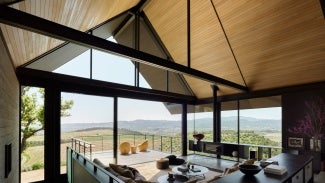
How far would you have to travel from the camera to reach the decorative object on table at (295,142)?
6.05 meters

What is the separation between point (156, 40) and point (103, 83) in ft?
8.64

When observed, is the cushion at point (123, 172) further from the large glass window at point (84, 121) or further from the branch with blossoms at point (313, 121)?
the branch with blossoms at point (313, 121)

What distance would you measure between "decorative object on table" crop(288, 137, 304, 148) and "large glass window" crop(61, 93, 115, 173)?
5104 millimetres

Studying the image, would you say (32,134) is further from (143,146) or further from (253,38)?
(253,38)

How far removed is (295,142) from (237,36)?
3.38 meters

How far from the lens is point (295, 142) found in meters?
6.15

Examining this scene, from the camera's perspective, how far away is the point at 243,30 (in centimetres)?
563

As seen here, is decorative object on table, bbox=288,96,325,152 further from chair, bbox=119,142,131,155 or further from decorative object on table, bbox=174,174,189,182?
chair, bbox=119,142,131,155

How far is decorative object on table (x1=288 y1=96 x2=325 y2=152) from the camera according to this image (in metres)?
5.64

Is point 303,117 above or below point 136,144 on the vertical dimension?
above

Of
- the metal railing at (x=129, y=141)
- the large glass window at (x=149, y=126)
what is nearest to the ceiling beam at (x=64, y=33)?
the large glass window at (x=149, y=126)

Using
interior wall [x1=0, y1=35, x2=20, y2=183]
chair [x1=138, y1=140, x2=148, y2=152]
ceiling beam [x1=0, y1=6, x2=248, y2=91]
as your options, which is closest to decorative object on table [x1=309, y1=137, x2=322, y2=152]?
ceiling beam [x1=0, y1=6, x2=248, y2=91]

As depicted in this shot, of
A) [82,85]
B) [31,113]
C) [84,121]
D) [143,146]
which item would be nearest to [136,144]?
[143,146]

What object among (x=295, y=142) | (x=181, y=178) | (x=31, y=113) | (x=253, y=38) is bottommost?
(x=181, y=178)
